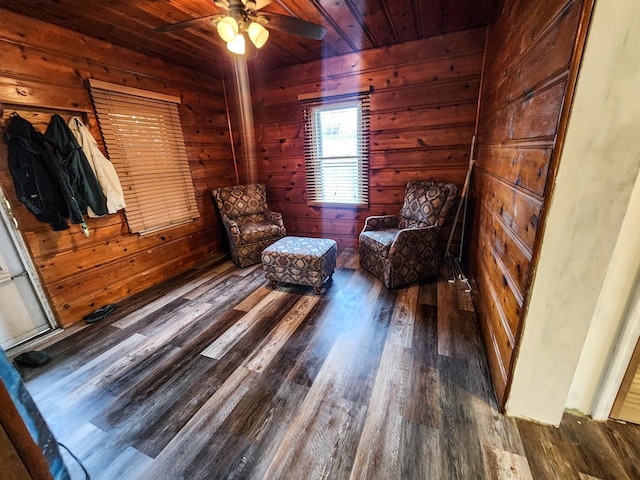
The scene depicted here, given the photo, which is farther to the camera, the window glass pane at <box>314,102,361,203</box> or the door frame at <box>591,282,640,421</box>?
the window glass pane at <box>314,102,361,203</box>

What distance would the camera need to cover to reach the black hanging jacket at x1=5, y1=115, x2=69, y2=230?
183cm

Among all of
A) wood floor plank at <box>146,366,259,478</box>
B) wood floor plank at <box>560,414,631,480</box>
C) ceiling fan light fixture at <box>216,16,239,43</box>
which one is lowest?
wood floor plank at <box>146,366,259,478</box>

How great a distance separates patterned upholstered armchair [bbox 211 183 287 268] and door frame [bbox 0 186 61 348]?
1.64 m

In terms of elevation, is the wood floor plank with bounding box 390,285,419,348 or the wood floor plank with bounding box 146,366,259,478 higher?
the wood floor plank with bounding box 390,285,419,348

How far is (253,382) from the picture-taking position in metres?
1.57

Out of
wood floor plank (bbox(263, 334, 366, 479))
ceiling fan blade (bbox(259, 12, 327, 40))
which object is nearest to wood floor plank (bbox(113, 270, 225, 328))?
wood floor plank (bbox(263, 334, 366, 479))

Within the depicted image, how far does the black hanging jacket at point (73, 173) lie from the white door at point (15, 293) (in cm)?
35

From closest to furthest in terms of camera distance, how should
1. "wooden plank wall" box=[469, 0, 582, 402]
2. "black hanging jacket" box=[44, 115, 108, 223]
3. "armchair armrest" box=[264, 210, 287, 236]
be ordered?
"wooden plank wall" box=[469, 0, 582, 402], "black hanging jacket" box=[44, 115, 108, 223], "armchair armrest" box=[264, 210, 287, 236]

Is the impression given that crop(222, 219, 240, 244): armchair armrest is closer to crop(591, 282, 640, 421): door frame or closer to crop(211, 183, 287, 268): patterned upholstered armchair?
crop(211, 183, 287, 268): patterned upholstered armchair

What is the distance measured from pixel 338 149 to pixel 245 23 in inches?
76.7

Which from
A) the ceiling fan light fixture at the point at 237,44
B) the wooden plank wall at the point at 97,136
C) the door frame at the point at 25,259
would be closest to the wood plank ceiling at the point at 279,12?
the wooden plank wall at the point at 97,136

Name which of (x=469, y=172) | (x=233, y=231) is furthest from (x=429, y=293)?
(x=233, y=231)

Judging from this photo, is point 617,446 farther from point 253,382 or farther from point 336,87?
point 336,87

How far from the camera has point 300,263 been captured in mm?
2494
